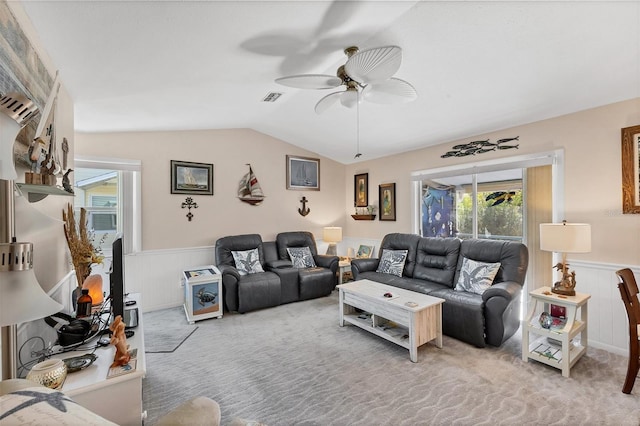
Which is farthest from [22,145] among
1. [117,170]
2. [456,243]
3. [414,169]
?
[414,169]

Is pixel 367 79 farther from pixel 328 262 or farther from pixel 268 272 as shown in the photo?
pixel 328 262

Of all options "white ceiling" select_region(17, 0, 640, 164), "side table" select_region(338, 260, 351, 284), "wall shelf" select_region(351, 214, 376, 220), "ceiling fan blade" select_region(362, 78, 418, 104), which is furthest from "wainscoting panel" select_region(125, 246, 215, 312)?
"ceiling fan blade" select_region(362, 78, 418, 104)

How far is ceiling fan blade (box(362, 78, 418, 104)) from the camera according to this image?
2178mm

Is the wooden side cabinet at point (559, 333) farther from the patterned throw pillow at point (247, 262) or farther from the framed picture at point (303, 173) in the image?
the framed picture at point (303, 173)

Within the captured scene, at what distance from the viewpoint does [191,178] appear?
435 cm

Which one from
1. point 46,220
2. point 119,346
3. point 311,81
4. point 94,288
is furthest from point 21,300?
point 311,81

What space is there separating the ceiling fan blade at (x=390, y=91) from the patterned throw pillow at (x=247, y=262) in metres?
3.00

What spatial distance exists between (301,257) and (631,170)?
4101 mm

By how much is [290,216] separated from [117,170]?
277 cm

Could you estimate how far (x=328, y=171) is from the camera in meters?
5.91

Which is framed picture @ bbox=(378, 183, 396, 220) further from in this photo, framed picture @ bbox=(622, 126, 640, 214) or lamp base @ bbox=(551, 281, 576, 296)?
framed picture @ bbox=(622, 126, 640, 214)

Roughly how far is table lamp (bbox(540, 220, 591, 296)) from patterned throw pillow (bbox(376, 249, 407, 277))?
1.73 meters

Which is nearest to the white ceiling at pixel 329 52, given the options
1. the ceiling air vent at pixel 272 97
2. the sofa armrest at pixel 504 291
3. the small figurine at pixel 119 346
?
the ceiling air vent at pixel 272 97

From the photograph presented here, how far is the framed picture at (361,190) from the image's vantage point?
5629mm
